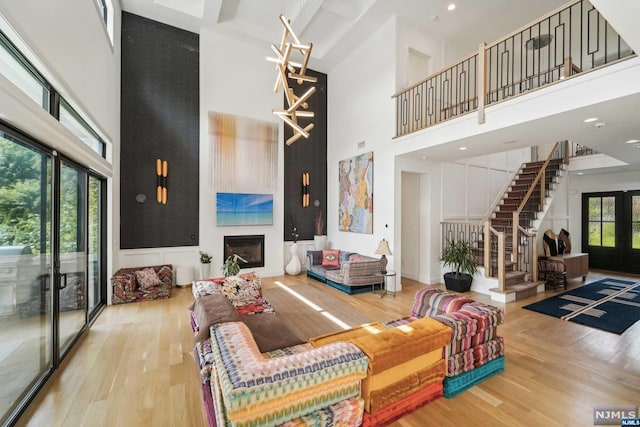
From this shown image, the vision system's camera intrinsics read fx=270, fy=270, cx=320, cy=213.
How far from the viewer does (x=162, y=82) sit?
5.91 metres

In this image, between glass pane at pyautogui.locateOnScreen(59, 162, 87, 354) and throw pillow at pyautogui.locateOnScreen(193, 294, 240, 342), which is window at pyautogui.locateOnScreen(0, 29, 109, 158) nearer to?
glass pane at pyautogui.locateOnScreen(59, 162, 87, 354)

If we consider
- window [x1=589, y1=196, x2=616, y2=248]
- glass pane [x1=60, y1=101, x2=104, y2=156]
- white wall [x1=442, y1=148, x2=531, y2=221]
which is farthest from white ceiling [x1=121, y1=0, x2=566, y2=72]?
window [x1=589, y1=196, x2=616, y2=248]

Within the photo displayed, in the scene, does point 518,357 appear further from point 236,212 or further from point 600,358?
point 236,212

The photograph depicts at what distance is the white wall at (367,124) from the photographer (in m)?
5.81

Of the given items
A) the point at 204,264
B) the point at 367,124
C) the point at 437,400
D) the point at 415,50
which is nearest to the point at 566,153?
the point at 415,50

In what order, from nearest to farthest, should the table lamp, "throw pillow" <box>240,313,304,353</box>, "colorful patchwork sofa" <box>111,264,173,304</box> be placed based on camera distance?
"throw pillow" <box>240,313,304,353</box>, "colorful patchwork sofa" <box>111,264,173,304</box>, the table lamp

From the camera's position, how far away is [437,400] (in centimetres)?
223

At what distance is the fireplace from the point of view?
6418 millimetres

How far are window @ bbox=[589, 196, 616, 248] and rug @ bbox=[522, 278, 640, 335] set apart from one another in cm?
222

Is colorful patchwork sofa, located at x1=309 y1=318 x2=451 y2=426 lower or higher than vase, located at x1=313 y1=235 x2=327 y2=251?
lower

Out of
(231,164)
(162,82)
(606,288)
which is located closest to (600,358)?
(606,288)

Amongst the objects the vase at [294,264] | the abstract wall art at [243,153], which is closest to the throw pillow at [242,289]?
the vase at [294,264]

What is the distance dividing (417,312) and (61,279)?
388 centimetres

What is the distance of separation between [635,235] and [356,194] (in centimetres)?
748
